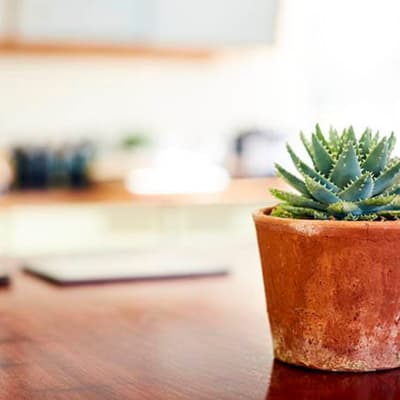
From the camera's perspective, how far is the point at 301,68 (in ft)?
14.8

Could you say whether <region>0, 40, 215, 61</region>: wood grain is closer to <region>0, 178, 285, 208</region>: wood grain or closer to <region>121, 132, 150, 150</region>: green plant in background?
<region>121, 132, 150, 150</region>: green plant in background

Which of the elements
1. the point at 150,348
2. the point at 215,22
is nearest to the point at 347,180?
the point at 150,348

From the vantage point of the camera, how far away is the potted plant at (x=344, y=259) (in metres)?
0.88

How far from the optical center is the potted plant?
0.88 m

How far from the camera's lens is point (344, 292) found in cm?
89

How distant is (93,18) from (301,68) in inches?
48.3

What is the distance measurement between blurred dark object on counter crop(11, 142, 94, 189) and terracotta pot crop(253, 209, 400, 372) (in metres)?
2.97

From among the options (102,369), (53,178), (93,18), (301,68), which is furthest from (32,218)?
(102,369)

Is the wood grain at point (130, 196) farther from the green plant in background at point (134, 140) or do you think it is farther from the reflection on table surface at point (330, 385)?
the reflection on table surface at point (330, 385)

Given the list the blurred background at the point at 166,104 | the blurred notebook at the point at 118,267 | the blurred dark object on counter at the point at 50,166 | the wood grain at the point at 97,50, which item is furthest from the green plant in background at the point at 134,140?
the blurred notebook at the point at 118,267

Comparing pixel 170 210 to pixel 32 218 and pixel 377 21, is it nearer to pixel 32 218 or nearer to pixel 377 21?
pixel 32 218

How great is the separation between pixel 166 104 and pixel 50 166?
27.0 inches

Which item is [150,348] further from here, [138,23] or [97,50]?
[97,50]

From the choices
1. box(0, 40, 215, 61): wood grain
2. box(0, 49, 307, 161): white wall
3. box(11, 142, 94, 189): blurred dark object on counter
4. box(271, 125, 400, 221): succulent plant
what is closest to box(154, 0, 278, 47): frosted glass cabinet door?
box(0, 40, 215, 61): wood grain
